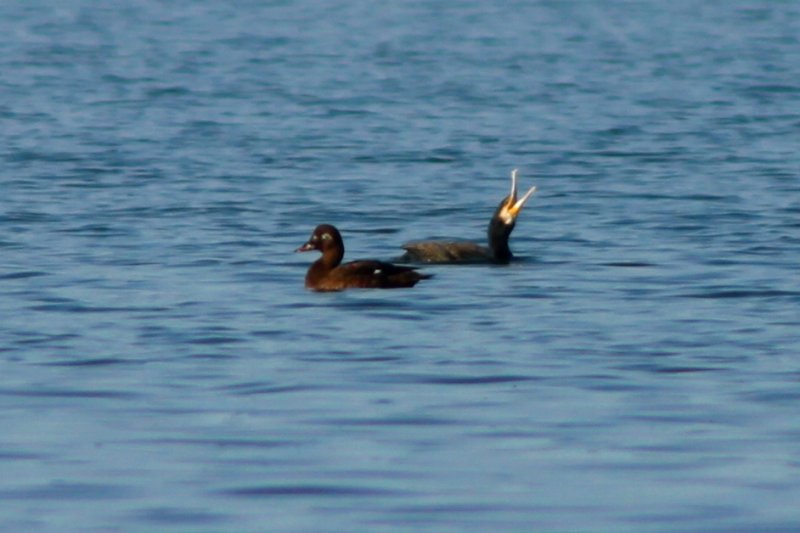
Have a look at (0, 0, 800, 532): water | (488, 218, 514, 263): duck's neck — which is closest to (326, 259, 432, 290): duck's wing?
(0, 0, 800, 532): water

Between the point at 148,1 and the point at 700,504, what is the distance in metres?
65.6

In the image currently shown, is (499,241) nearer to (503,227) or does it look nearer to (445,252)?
(503,227)

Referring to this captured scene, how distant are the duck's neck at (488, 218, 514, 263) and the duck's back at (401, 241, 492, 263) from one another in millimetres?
65

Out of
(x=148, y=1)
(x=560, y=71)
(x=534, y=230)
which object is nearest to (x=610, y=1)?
(x=148, y=1)

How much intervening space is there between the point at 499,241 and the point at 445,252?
1.98 ft

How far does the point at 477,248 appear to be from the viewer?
17.1 m

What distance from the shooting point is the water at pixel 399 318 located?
896 centimetres

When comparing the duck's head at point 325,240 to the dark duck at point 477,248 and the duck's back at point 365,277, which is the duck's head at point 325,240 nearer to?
the duck's back at point 365,277

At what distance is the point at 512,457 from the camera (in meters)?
9.52

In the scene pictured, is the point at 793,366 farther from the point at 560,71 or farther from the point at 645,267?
the point at 560,71

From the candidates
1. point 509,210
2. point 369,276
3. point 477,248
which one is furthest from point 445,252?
point 369,276

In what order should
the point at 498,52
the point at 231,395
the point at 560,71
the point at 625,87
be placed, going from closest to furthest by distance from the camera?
the point at 231,395, the point at 625,87, the point at 560,71, the point at 498,52

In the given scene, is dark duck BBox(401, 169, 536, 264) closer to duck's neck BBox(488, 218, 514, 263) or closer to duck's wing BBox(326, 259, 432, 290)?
duck's neck BBox(488, 218, 514, 263)

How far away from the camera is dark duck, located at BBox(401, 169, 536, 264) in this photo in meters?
16.7
